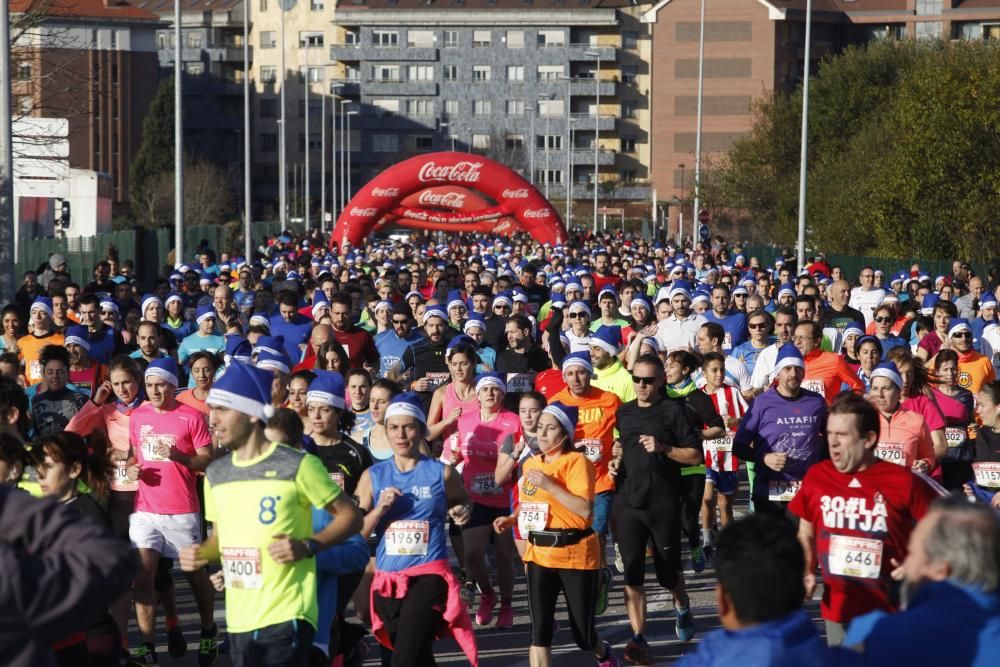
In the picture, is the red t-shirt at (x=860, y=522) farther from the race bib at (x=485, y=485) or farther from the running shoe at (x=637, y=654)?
the race bib at (x=485, y=485)

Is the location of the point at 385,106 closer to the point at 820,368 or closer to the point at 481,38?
the point at 481,38

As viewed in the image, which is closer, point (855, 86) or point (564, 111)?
point (855, 86)

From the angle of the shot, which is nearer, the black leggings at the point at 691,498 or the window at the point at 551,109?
the black leggings at the point at 691,498

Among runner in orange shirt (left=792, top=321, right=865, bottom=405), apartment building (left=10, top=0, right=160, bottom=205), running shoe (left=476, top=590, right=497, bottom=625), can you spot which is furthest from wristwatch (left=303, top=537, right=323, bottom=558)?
apartment building (left=10, top=0, right=160, bottom=205)

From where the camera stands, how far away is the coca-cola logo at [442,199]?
53.2 meters

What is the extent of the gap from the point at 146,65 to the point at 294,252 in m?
62.4

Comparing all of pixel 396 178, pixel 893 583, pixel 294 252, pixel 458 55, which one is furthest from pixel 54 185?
pixel 458 55

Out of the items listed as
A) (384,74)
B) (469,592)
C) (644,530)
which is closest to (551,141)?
(384,74)

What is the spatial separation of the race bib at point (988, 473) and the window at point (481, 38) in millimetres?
109455

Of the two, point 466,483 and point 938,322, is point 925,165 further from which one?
point 466,483

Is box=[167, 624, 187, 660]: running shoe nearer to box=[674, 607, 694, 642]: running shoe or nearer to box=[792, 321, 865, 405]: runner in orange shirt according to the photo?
box=[674, 607, 694, 642]: running shoe

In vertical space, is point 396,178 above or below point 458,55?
below

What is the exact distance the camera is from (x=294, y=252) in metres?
46.9

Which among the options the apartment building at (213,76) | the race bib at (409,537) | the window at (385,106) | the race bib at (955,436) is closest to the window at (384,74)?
the window at (385,106)
